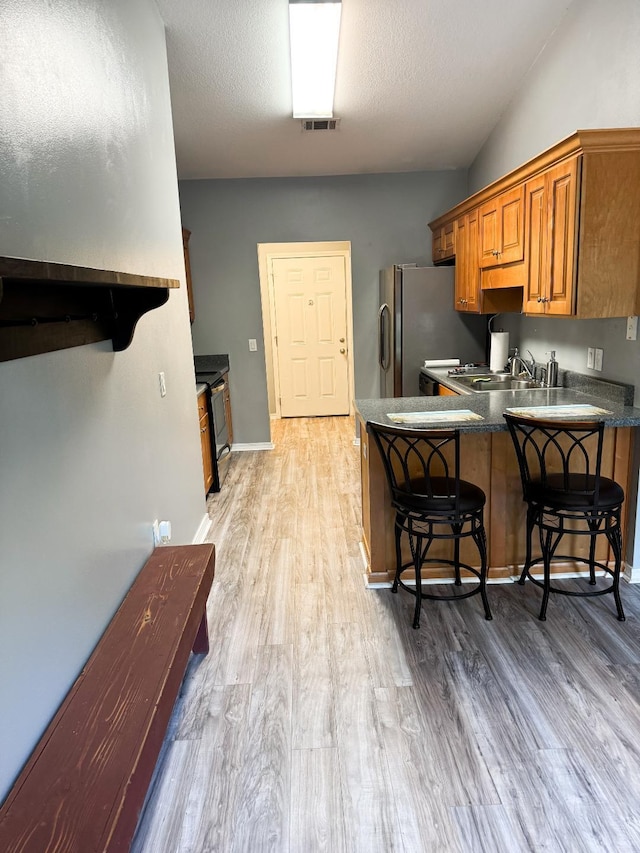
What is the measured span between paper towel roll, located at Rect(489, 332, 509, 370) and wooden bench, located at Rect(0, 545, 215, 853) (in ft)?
10.3

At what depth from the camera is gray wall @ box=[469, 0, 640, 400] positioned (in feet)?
8.78

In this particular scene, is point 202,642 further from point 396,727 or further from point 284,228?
point 284,228

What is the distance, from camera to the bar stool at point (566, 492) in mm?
2422

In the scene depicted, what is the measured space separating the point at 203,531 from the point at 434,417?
1.65 m

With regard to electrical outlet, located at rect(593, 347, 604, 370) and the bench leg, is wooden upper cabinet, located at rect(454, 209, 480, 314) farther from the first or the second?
the bench leg

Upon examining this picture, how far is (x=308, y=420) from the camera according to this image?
23.4 feet

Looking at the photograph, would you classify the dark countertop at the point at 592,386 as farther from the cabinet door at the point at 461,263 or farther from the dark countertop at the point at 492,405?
the cabinet door at the point at 461,263

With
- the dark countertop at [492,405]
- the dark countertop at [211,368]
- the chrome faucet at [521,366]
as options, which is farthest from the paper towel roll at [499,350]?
the dark countertop at [211,368]

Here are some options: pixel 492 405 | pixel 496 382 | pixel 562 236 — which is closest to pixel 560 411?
pixel 492 405

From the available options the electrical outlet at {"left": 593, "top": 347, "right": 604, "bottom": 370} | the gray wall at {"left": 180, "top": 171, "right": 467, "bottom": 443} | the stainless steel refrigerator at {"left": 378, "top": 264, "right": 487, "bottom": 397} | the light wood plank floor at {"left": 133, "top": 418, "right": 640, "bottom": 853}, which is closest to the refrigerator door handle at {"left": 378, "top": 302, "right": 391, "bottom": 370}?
the stainless steel refrigerator at {"left": 378, "top": 264, "right": 487, "bottom": 397}

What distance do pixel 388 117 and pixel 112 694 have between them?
4292mm

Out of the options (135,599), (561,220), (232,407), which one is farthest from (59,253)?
(232,407)

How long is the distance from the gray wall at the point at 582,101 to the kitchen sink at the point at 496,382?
0.26 m

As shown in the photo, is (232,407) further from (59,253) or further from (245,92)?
(59,253)
